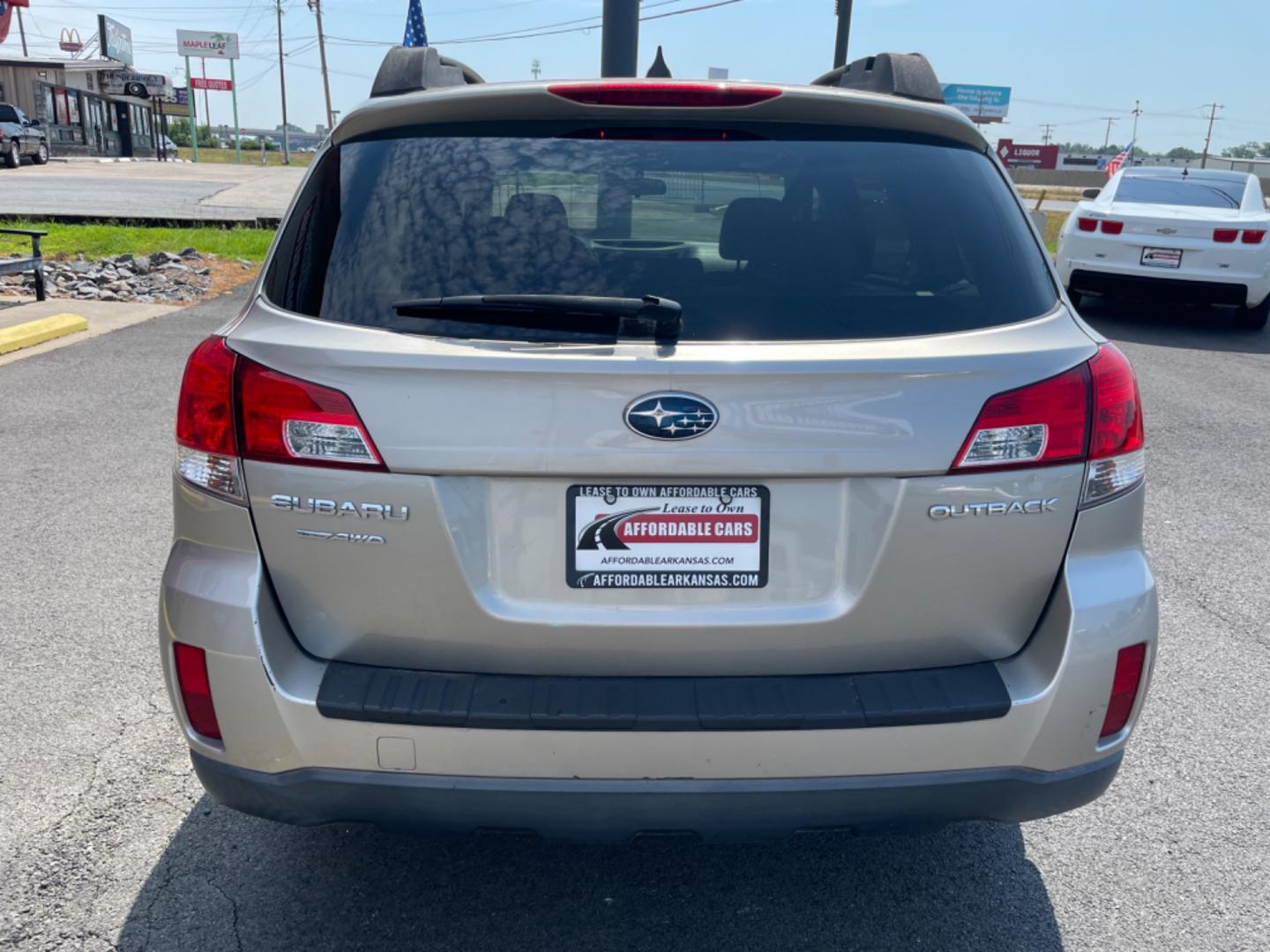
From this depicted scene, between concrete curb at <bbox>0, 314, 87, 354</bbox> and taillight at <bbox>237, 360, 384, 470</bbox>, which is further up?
taillight at <bbox>237, 360, 384, 470</bbox>

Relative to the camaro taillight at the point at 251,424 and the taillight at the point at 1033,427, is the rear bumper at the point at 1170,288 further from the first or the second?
the camaro taillight at the point at 251,424

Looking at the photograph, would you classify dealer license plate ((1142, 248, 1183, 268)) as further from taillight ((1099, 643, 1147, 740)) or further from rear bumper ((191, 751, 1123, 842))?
rear bumper ((191, 751, 1123, 842))

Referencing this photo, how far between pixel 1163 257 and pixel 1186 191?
1545 millimetres

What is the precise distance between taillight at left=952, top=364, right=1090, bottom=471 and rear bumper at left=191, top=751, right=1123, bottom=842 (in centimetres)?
63

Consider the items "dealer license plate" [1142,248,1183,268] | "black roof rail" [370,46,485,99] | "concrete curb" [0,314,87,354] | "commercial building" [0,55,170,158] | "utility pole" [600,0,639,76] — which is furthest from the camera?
"commercial building" [0,55,170,158]

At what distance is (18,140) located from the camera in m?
36.5

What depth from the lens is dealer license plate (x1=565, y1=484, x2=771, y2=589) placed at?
2121 mm

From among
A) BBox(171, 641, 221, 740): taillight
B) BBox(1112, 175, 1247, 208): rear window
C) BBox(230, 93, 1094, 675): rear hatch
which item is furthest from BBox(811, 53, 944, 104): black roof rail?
BBox(1112, 175, 1247, 208): rear window

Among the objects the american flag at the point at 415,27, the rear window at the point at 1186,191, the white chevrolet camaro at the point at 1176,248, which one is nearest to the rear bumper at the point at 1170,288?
the white chevrolet camaro at the point at 1176,248

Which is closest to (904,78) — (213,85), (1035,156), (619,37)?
(619,37)

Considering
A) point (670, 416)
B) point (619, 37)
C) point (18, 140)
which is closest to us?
point (670, 416)

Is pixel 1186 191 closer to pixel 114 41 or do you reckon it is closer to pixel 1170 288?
pixel 1170 288

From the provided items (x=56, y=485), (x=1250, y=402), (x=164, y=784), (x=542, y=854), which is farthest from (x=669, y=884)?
(x=1250, y=402)

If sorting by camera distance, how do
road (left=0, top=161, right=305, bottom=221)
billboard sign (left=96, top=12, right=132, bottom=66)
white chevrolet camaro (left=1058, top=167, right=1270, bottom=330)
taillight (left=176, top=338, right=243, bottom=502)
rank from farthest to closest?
billboard sign (left=96, top=12, right=132, bottom=66), road (left=0, top=161, right=305, bottom=221), white chevrolet camaro (left=1058, top=167, right=1270, bottom=330), taillight (left=176, top=338, right=243, bottom=502)
